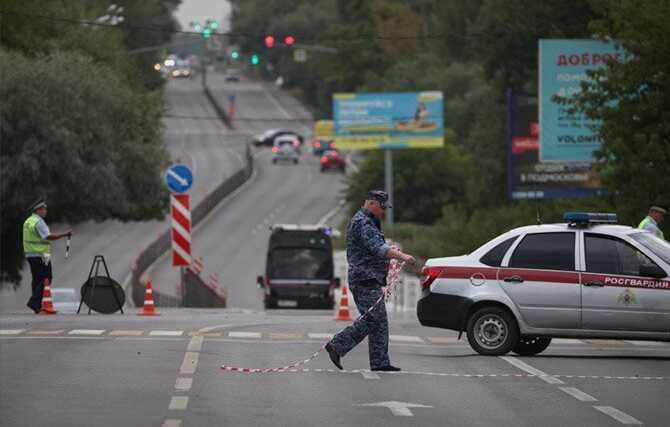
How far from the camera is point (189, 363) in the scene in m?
18.1

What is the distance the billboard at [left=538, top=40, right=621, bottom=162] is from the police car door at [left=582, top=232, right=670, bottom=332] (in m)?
Answer: 26.3

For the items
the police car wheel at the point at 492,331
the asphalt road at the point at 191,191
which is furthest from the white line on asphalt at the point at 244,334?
the asphalt road at the point at 191,191

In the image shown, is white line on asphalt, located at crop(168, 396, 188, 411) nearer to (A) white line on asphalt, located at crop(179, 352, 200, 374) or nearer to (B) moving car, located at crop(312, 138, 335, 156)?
(A) white line on asphalt, located at crop(179, 352, 200, 374)

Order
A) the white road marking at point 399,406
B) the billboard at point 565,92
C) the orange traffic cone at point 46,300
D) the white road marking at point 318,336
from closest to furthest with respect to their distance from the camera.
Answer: the white road marking at point 399,406 → the white road marking at point 318,336 → the orange traffic cone at point 46,300 → the billboard at point 565,92

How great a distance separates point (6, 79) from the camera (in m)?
45.1

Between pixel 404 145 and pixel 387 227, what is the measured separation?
5755 millimetres

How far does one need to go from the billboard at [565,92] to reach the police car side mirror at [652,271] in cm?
2643

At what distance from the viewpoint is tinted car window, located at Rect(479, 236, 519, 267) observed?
65.5ft

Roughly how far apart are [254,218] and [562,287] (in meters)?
76.6

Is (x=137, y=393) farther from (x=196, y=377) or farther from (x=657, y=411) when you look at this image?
(x=657, y=411)

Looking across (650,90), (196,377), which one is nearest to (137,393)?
(196,377)

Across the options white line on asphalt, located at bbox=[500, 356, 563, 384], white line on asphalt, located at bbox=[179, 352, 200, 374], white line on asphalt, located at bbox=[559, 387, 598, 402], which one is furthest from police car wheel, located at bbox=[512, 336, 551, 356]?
white line on asphalt, located at bbox=[559, 387, 598, 402]

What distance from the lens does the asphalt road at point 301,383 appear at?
45.7 feet

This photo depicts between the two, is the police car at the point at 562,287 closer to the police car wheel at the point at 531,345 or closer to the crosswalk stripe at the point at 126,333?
the police car wheel at the point at 531,345
